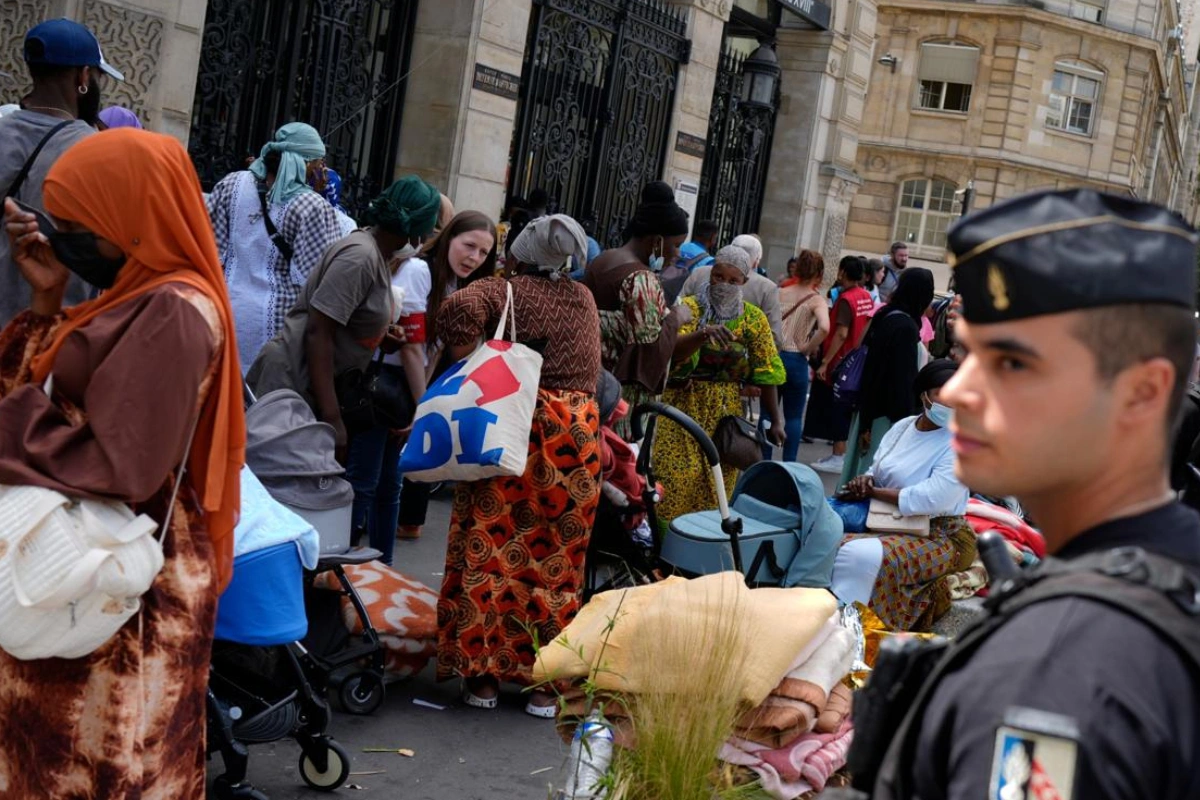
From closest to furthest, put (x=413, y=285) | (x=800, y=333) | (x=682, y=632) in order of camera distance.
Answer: (x=682, y=632) → (x=413, y=285) → (x=800, y=333)

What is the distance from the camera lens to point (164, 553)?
338 cm

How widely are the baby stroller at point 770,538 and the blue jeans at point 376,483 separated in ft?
5.09

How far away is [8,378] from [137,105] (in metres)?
5.80

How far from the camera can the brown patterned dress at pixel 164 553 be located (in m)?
3.16

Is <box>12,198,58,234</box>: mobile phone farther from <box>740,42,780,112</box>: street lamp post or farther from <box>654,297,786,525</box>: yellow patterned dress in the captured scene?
<box>740,42,780,112</box>: street lamp post

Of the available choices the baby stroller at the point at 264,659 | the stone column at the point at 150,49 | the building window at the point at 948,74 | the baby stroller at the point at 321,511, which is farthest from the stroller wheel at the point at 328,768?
the building window at the point at 948,74

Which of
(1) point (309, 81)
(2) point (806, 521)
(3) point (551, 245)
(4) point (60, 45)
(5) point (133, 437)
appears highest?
(1) point (309, 81)

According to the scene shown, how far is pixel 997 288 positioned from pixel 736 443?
6675 mm

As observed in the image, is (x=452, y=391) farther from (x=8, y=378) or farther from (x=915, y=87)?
(x=915, y=87)

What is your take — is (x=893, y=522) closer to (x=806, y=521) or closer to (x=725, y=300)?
(x=806, y=521)

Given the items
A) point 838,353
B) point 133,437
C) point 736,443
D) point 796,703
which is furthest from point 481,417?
point 838,353

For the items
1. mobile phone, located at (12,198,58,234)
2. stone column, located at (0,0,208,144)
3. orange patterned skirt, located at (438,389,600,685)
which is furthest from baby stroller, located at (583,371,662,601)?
stone column, located at (0,0,208,144)

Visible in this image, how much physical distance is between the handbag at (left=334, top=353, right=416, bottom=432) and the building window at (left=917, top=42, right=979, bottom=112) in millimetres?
42115

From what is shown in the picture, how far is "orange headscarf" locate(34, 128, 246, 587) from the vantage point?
333 centimetres
